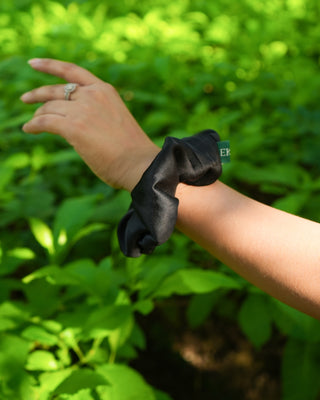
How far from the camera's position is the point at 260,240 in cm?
74

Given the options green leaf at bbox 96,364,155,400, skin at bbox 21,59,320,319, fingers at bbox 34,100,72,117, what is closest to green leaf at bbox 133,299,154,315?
green leaf at bbox 96,364,155,400

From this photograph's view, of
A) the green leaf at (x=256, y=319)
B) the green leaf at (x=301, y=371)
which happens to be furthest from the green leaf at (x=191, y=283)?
the green leaf at (x=301, y=371)

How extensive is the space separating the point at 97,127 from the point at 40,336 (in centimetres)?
45

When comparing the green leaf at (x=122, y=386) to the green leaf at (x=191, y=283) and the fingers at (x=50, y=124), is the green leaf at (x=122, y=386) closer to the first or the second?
the green leaf at (x=191, y=283)

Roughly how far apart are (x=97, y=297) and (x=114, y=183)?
26 cm

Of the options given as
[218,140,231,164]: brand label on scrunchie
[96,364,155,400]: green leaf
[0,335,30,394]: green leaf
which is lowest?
[96,364,155,400]: green leaf

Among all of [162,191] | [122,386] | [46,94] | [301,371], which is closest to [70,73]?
[46,94]

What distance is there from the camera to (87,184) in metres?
1.60

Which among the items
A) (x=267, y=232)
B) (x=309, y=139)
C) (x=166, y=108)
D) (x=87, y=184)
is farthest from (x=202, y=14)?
(x=267, y=232)

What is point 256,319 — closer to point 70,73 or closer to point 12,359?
point 12,359

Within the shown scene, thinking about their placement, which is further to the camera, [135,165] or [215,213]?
[135,165]

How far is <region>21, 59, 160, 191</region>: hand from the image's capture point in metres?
0.92

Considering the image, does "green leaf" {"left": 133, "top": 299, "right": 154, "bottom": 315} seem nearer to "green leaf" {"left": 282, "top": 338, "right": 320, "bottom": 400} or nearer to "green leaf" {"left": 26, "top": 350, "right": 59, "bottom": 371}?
"green leaf" {"left": 26, "top": 350, "right": 59, "bottom": 371}

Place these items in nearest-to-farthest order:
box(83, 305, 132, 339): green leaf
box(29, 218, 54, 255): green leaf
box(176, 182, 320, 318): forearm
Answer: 1. box(176, 182, 320, 318): forearm
2. box(83, 305, 132, 339): green leaf
3. box(29, 218, 54, 255): green leaf
